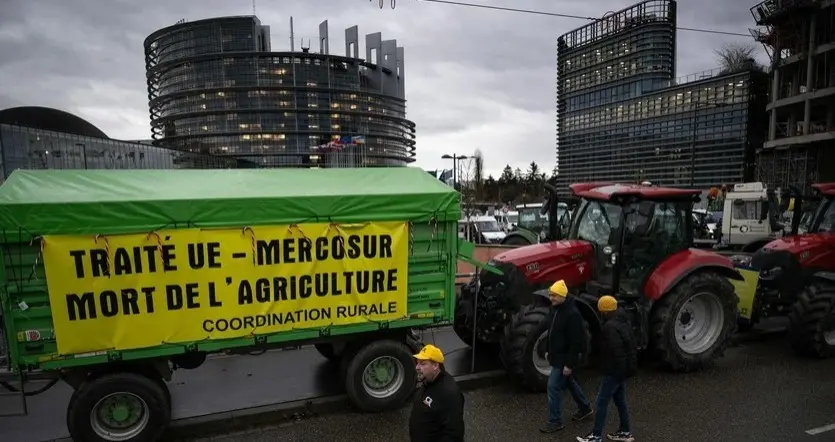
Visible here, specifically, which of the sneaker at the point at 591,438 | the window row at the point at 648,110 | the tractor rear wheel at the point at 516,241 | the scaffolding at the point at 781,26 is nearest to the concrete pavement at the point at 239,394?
the sneaker at the point at 591,438

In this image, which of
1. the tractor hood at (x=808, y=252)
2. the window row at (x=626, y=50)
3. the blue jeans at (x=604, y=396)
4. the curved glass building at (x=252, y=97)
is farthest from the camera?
the curved glass building at (x=252, y=97)

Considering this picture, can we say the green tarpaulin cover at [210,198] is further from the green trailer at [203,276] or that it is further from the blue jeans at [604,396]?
the blue jeans at [604,396]

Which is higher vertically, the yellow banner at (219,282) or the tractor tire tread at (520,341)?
the yellow banner at (219,282)

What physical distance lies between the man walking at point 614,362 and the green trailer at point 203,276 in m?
1.92

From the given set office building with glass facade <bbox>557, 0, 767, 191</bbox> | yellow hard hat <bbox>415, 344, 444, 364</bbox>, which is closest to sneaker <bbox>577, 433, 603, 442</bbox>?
yellow hard hat <bbox>415, 344, 444, 364</bbox>

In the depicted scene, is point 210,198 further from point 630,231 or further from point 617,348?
point 630,231

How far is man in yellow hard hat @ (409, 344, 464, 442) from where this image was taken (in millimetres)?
3174

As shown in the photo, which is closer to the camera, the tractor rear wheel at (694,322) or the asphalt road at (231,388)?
the asphalt road at (231,388)

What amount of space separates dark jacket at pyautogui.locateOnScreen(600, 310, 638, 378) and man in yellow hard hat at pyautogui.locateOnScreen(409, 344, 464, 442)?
2212 mm

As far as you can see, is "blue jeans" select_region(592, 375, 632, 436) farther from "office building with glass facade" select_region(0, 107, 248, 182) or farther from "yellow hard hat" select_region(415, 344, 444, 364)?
"office building with glass facade" select_region(0, 107, 248, 182)

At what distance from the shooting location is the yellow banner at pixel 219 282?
4504mm

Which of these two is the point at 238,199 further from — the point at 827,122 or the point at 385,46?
the point at 385,46

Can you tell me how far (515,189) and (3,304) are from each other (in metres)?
92.1

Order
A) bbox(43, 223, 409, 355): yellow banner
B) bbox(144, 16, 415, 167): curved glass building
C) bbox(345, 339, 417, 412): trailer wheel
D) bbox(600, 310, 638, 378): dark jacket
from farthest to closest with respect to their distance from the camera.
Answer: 1. bbox(144, 16, 415, 167): curved glass building
2. bbox(345, 339, 417, 412): trailer wheel
3. bbox(600, 310, 638, 378): dark jacket
4. bbox(43, 223, 409, 355): yellow banner
